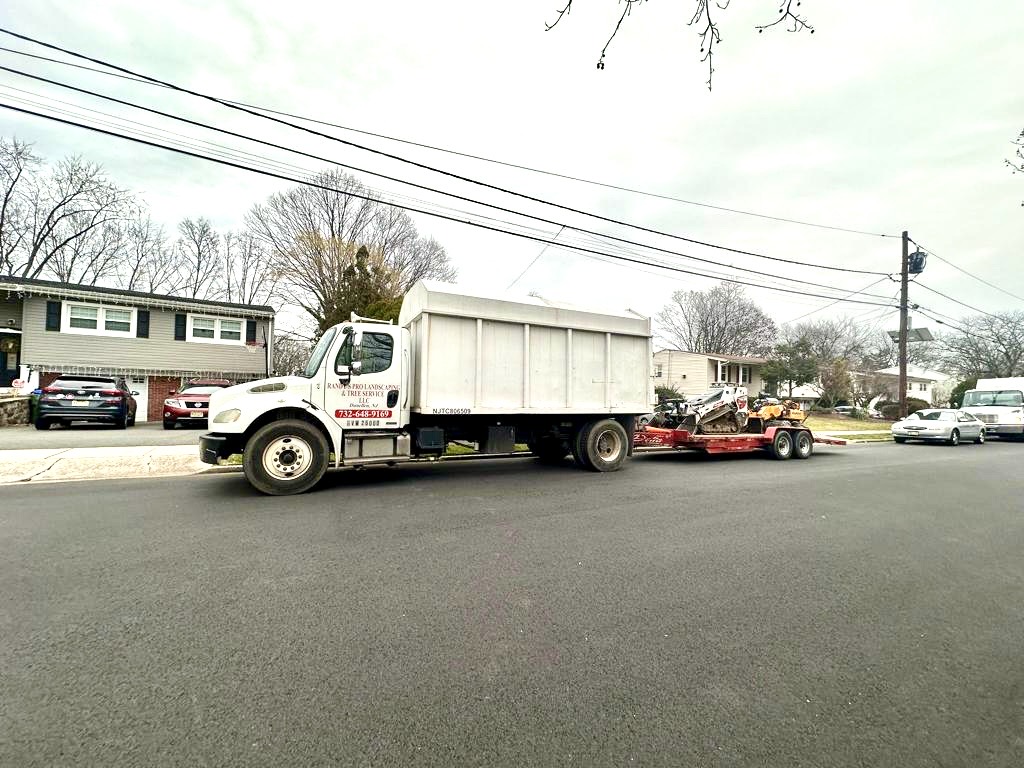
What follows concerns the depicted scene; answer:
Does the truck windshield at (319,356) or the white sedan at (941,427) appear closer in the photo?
the truck windshield at (319,356)

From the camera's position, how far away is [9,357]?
18.5m

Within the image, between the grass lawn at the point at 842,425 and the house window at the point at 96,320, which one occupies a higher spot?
the house window at the point at 96,320

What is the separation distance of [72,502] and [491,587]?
5681mm

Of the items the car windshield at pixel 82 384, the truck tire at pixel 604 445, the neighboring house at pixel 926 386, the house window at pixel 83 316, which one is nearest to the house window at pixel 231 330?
the house window at pixel 83 316

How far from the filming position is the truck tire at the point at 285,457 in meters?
6.48

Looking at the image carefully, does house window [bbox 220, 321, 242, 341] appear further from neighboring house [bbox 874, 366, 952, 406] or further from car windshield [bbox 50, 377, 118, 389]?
neighboring house [bbox 874, 366, 952, 406]

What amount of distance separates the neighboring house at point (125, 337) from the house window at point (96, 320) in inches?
1.1

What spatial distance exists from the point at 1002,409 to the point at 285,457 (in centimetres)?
2732

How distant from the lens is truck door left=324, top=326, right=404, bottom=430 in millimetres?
7168

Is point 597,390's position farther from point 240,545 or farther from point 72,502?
point 72,502

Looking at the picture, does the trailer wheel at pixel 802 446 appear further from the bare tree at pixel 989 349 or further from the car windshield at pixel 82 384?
the bare tree at pixel 989 349

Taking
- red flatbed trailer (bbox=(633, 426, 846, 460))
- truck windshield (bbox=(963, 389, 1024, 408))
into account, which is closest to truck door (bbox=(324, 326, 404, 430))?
red flatbed trailer (bbox=(633, 426, 846, 460))

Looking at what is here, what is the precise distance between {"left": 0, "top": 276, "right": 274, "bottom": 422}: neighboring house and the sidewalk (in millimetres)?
11465

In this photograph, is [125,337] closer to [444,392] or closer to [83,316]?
[83,316]
